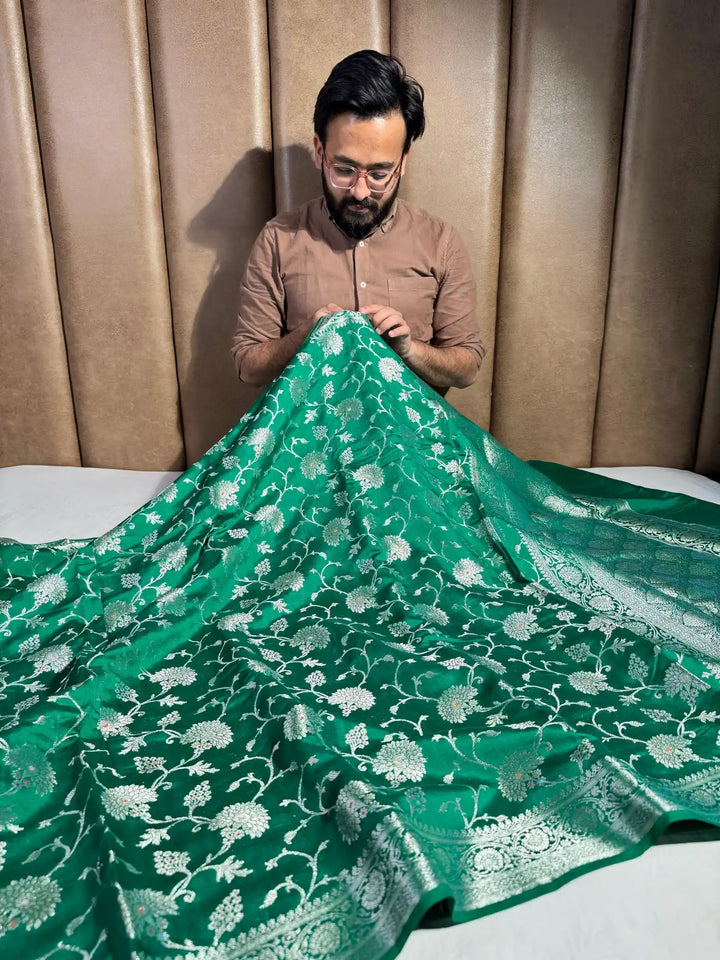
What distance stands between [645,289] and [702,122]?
35cm

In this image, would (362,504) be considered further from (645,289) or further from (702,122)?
(702,122)

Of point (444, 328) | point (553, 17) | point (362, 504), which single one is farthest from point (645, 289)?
point (362, 504)

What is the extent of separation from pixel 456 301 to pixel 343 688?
0.97 meters

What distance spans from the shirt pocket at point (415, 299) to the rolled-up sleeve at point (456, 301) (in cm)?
2

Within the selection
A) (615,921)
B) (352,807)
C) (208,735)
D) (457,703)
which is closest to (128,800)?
(208,735)

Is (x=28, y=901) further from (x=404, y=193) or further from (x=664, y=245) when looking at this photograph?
(x=664, y=245)

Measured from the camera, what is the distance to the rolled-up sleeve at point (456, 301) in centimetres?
169

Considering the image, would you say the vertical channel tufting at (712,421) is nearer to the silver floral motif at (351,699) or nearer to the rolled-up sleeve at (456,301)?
the rolled-up sleeve at (456,301)

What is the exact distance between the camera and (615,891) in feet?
2.35

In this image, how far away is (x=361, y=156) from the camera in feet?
4.96

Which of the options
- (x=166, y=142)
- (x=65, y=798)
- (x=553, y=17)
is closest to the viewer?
(x=65, y=798)

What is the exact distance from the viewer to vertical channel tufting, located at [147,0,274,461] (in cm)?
168

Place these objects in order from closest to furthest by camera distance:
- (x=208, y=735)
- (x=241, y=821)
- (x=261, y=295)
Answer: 1. (x=241, y=821)
2. (x=208, y=735)
3. (x=261, y=295)

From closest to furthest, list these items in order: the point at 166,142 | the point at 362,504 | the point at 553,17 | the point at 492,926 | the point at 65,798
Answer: the point at 492,926 < the point at 65,798 < the point at 362,504 < the point at 553,17 < the point at 166,142
